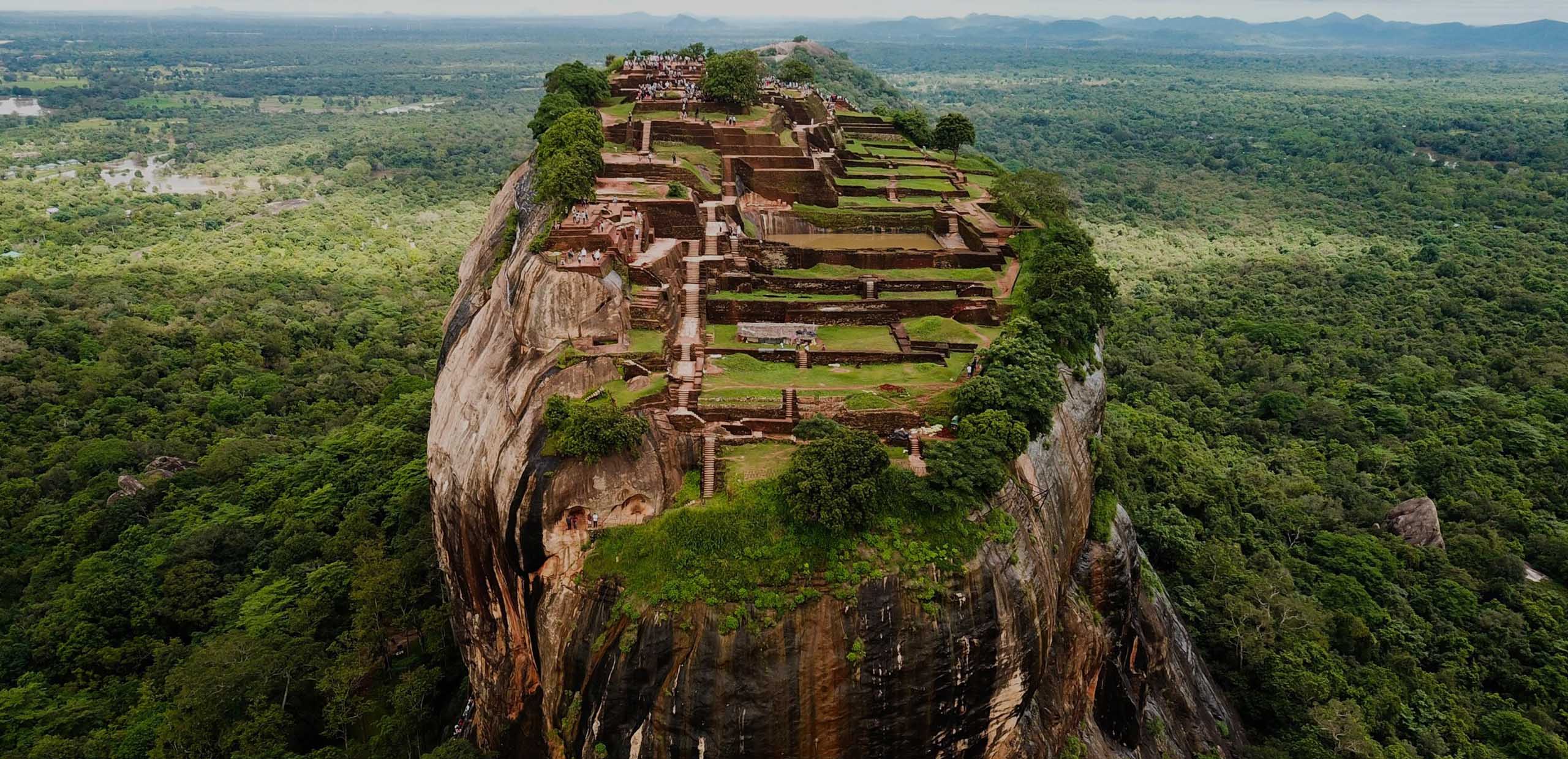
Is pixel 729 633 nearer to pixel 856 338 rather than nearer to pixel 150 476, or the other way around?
pixel 856 338

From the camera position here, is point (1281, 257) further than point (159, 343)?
Yes

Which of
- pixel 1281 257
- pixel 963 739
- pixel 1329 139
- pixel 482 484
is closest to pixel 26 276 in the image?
pixel 482 484

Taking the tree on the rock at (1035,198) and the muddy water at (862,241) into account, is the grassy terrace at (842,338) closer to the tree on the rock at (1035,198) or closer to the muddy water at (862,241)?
the muddy water at (862,241)

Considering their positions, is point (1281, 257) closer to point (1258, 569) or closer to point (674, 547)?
point (1258, 569)

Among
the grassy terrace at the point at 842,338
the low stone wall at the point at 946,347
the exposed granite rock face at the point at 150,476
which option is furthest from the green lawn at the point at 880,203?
the exposed granite rock face at the point at 150,476

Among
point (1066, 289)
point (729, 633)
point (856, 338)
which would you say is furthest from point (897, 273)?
point (729, 633)

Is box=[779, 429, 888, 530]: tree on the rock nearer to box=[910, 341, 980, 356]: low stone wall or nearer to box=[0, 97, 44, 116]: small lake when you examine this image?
box=[910, 341, 980, 356]: low stone wall
